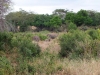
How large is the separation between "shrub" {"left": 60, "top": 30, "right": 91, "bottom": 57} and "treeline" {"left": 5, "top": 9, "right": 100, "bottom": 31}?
86.3 feet

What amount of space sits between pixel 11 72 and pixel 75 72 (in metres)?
2.09

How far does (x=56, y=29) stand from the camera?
40.9 m

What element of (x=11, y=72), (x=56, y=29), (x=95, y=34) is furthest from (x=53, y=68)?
(x=56, y=29)

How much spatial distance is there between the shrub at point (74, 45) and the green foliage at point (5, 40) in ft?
9.82

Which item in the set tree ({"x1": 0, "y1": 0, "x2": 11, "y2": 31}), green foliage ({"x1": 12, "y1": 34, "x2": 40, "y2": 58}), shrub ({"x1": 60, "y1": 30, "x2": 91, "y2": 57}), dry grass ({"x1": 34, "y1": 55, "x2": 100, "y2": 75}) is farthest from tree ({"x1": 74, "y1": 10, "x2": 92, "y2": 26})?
dry grass ({"x1": 34, "y1": 55, "x2": 100, "y2": 75})

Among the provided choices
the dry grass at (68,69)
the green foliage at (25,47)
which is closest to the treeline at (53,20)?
the green foliage at (25,47)

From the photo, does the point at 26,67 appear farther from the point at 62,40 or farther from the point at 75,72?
the point at 62,40

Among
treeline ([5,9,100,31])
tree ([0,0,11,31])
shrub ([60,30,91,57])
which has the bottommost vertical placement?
treeline ([5,9,100,31])

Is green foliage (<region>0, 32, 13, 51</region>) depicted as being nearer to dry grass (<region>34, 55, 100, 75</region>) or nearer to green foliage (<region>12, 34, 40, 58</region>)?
green foliage (<region>12, 34, 40, 58</region>)

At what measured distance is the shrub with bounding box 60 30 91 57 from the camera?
11398 millimetres

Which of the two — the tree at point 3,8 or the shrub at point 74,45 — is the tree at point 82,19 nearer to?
the shrub at point 74,45

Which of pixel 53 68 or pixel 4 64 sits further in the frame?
pixel 53 68

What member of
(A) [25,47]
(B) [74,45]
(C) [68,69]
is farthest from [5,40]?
(C) [68,69]

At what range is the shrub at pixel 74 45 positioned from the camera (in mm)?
11398
